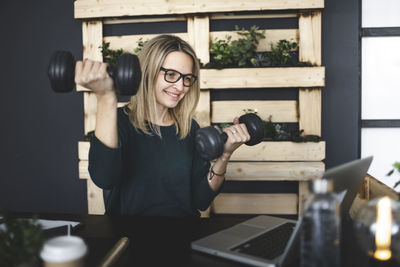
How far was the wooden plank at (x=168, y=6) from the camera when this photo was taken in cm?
228

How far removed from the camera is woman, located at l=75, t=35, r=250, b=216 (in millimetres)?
1441

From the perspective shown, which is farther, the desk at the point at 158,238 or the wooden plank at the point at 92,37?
the wooden plank at the point at 92,37

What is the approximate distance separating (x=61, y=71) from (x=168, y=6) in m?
1.50

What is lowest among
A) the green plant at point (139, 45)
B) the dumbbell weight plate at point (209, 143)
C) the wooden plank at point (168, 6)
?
the dumbbell weight plate at point (209, 143)

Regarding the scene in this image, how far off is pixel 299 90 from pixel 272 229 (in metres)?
1.49

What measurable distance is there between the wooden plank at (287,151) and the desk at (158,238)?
1185mm

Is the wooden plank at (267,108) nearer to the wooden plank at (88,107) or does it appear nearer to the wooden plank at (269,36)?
the wooden plank at (269,36)

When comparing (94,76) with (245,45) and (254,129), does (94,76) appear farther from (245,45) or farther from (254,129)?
(245,45)

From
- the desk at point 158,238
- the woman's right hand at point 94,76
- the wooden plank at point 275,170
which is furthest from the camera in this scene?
the wooden plank at point 275,170

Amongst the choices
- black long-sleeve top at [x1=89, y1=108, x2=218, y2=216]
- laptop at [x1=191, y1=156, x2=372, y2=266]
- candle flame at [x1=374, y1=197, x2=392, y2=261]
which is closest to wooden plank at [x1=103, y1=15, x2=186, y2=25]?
black long-sleeve top at [x1=89, y1=108, x2=218, y2=216]

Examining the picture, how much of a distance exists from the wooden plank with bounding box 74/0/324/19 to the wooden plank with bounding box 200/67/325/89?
0.40 m

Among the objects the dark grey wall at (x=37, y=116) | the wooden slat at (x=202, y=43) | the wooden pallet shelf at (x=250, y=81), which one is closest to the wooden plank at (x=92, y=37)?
the wooden pallet shelf at (x=250, y=81)

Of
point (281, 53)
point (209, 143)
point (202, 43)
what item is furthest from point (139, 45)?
point (209, 143)

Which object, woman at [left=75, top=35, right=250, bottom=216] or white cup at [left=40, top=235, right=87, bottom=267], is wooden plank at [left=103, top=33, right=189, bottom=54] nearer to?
woman at [left=75, top=35, right=250, bottom=216]
